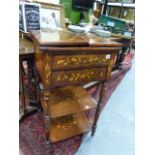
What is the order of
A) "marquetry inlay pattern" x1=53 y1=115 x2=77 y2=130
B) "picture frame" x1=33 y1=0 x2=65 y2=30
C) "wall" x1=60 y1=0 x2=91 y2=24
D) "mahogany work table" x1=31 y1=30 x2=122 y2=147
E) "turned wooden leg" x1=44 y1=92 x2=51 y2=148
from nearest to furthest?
"mahogany work table" x1=31 y1=30 x2=122 y2=147 < "turned wooden leg" x1=44 y1=92 x2=51 y2=148 < "picture frame" x1=33 y1=0 x2=65 y2=30 < "marquetry inlay pattern" x1=53 y1=115 x2=77 y2=130 < "wall" x1=60 y1=0 x2=91 y2=24

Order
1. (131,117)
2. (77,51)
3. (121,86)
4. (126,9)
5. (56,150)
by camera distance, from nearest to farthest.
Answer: (77,51) → (56,150) → (131,117) → (121,86) → (126,9)

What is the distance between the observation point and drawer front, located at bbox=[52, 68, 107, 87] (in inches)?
33.1

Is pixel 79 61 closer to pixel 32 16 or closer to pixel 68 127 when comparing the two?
pixel 32 16

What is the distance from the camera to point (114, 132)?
146 centimetres

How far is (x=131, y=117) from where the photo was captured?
1.71 metres

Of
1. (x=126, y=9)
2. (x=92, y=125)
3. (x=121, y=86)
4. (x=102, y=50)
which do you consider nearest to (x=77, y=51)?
(x=102, y=50)

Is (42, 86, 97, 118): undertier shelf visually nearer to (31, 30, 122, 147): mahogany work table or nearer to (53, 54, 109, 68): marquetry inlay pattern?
(31, 30, 122, 147): mahogany work table

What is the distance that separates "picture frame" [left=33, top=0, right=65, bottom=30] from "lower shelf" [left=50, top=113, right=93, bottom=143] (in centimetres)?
71

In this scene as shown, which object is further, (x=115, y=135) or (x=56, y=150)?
(x=115, y=135)

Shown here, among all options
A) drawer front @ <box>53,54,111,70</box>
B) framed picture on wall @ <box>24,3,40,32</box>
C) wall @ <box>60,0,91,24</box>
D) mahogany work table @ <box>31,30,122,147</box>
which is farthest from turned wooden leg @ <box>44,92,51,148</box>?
wall @ <box>60,0,91,24</box>

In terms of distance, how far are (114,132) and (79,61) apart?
88cm

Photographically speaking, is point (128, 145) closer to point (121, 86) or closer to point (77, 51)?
point (77, 51)
